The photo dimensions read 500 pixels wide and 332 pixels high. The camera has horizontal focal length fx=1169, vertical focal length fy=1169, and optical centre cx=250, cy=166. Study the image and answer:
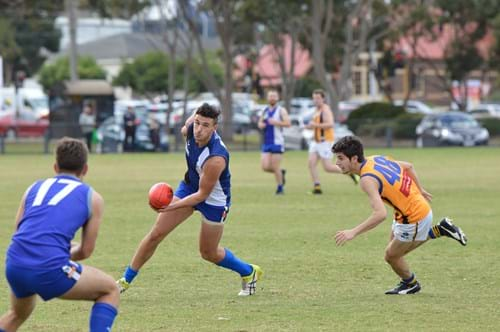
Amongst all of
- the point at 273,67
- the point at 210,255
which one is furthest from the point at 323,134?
the point at 273,67

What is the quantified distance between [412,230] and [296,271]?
2.34 metres

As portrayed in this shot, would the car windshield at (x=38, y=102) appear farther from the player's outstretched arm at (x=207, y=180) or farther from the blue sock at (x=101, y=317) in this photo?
the blue sock at (x=101, y=317)

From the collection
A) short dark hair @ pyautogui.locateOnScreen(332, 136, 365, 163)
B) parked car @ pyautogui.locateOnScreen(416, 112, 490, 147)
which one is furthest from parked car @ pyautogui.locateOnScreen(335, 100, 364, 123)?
short dark hair @ pyautogui.locateOnScreen(332, 136, 365, 163)

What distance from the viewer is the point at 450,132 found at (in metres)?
46.0

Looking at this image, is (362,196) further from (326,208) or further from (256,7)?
(256,7)

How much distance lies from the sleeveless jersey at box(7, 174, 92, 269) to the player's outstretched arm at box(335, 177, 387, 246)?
2688 mm

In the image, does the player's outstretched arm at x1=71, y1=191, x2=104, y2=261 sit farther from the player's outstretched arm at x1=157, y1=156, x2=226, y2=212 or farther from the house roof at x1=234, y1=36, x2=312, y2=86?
the house roof at x1=234, y1=36, x2=312, y2=86

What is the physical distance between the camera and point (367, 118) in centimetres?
4991

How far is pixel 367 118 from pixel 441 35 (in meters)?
15.0

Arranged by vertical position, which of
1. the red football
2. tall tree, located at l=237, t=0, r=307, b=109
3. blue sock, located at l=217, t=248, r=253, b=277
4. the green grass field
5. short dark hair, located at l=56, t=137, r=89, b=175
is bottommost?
the green grass field

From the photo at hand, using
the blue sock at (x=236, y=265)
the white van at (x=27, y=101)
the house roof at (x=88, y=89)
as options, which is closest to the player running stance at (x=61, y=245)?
the blue sock at (x=236, y=265)

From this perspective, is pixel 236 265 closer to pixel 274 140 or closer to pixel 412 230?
pixel 412 230

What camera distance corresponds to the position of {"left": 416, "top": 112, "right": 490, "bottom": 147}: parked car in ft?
151

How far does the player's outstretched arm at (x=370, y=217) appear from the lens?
9149 mm
